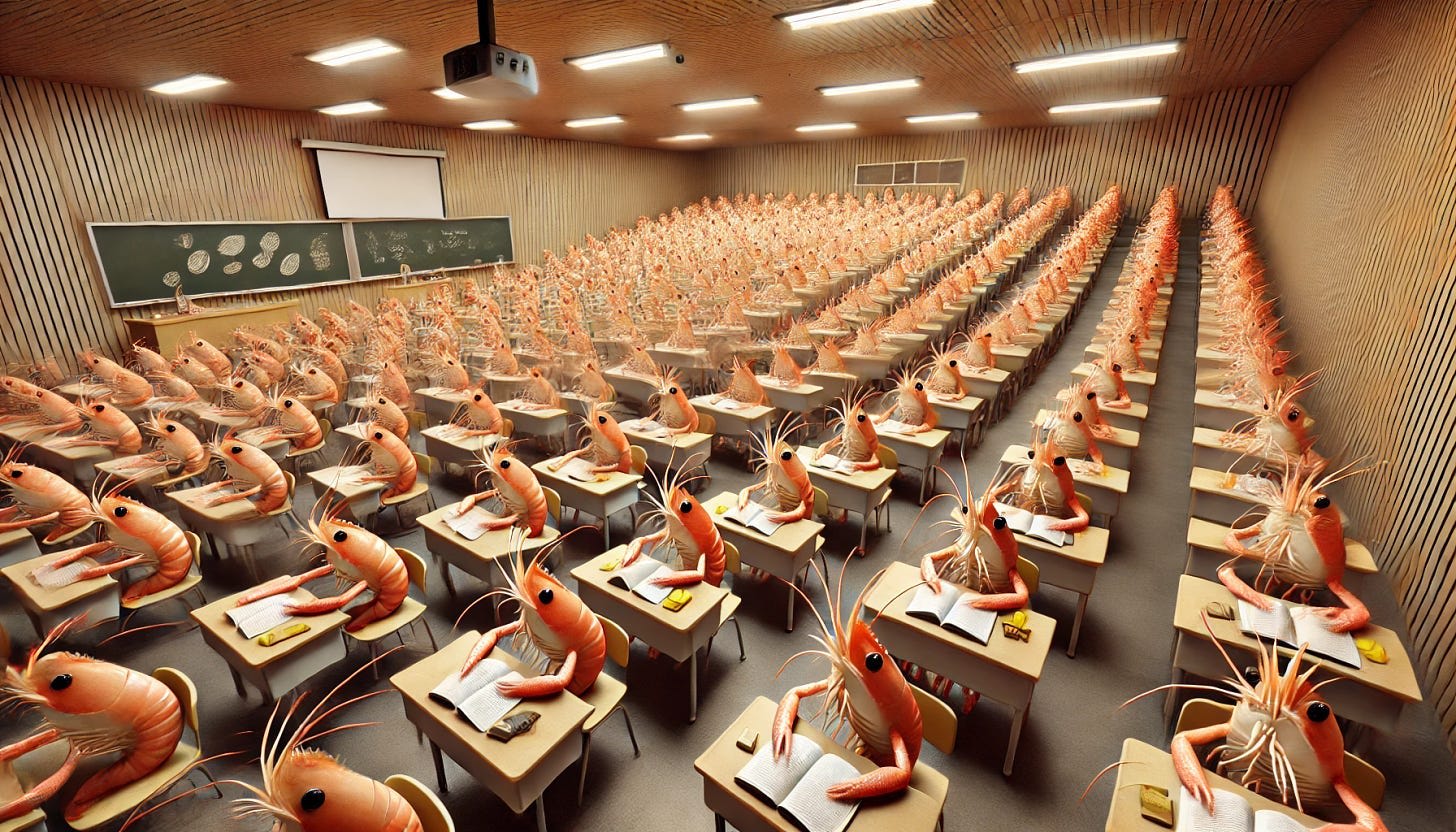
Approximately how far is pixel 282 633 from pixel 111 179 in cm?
984

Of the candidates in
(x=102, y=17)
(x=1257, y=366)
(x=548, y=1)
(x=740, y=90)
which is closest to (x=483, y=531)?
(x=548, y=1)

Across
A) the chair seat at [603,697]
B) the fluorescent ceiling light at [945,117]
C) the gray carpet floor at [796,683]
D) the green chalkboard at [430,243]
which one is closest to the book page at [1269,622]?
the gray carpet floor at [796,683]

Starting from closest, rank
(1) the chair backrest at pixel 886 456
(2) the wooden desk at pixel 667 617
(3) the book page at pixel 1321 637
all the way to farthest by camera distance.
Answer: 1. (3) the book page at pixel 1321 637
2. (2) the wooden desk at pixel 667 617
3. (1) the chair backrest at pixel 886 456

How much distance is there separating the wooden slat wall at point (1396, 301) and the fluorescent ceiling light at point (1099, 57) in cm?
175

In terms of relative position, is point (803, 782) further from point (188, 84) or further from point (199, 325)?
point (188, 84)

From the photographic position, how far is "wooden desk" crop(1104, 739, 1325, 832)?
1.94 meters

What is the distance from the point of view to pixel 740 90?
9375 mm

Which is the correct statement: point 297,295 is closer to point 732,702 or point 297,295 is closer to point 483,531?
point 483,531

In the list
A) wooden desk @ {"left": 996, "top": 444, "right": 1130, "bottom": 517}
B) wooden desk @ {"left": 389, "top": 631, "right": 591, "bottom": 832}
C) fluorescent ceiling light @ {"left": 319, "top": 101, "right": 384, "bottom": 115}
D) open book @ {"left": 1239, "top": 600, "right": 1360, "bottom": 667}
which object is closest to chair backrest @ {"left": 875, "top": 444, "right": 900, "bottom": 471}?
wooden desk @ {"left": 996, "top": 444, "right": 1130, "bottom": 517}

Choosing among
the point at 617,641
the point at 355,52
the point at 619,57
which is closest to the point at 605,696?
the point at 617,641

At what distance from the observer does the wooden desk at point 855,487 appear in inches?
173

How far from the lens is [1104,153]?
14.9 m

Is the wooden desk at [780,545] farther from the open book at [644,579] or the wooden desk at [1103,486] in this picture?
the wooden desk at [1103,486]

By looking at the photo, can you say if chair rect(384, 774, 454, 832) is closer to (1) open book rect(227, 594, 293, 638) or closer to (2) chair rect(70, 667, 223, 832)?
(2) chair rect(70, 667, 223, 832)
